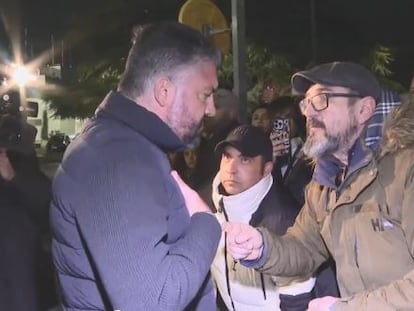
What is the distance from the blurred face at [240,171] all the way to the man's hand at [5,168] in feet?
4.10

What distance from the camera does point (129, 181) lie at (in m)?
1.90

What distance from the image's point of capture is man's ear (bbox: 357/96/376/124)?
2902 millimetres

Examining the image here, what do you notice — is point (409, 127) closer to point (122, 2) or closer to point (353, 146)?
point (353, 146)

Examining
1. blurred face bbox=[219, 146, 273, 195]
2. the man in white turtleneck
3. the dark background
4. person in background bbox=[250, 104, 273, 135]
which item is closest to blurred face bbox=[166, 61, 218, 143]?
the man in white turtleneck

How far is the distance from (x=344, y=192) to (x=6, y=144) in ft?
7.38

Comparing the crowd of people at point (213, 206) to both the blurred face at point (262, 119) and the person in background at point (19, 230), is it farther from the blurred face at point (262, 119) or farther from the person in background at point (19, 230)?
the blurred face at point (262, 119)

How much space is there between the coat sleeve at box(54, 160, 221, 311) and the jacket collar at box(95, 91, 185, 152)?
134 mm

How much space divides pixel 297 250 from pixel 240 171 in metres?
0.68

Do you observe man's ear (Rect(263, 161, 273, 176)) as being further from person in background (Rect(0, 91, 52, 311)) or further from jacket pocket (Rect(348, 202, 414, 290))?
person in background (Rect(0, 91, 52, 311))

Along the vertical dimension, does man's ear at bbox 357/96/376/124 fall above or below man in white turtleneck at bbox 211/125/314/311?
above

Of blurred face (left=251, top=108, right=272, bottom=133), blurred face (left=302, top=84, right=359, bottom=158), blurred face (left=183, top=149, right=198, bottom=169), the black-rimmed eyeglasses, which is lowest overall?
blurred face (left=183, top=149, right=198, bottom=169)

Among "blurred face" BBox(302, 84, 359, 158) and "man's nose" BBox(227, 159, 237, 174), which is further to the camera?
"man's nose" BBox(227, 159, 237, 174)

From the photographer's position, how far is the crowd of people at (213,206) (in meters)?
1.90

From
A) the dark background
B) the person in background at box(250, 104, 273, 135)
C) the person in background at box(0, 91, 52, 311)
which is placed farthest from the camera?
the dark background
